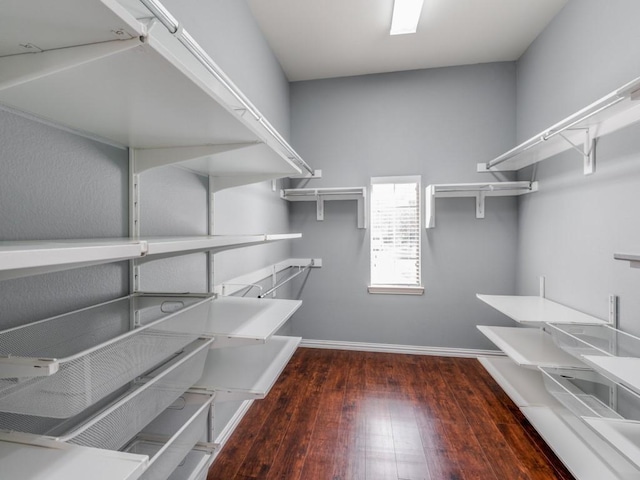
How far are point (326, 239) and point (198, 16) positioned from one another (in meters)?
2.06

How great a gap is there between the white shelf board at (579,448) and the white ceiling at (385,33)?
257 centimetres

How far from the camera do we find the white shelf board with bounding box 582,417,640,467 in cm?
98

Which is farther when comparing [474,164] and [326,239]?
[326,239]

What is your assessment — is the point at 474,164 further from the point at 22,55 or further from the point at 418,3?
the point at 22,55

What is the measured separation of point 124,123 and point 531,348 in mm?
2254

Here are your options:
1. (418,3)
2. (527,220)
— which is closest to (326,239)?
(527,220)

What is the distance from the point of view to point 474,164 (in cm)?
283

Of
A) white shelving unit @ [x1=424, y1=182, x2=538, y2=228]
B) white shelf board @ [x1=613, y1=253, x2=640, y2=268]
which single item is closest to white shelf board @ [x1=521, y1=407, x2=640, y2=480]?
white shelf board @ [x1=613, y1=253, x2=640, y2=268]

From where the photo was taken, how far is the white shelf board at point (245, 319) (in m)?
1.06

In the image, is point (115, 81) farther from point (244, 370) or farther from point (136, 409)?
point (244, 370)

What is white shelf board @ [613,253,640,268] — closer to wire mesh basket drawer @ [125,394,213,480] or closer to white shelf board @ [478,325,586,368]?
white shelf board @ [478,325,586,368]

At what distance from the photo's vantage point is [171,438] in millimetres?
812

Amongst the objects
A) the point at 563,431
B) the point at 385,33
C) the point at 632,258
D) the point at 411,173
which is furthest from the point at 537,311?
the point at 385,33

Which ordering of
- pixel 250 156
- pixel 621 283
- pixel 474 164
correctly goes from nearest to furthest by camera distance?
pixel 250 156 → pixel 621 283 → pixel 474 164
